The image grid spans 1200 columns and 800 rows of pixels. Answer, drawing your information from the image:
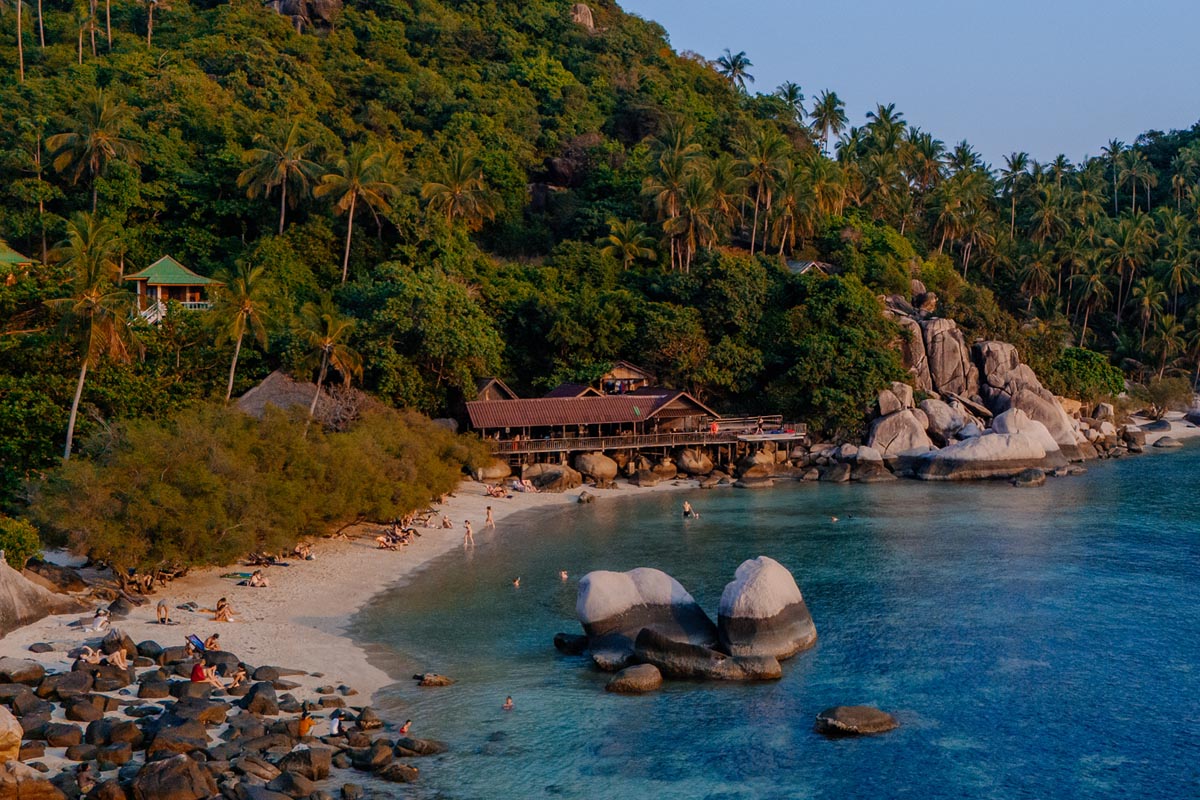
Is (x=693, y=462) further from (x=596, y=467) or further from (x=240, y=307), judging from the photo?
(x=240, y=307)

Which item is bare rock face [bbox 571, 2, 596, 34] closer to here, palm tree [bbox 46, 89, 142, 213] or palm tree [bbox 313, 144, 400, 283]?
palm tree [bbox 313, 144, 400, 283]

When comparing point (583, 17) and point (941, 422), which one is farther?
point (583, 17)

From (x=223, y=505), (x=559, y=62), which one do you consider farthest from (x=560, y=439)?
(x=559, y=62)

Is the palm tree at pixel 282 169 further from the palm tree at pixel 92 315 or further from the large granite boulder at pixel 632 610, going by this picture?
the large granite boulder at pixel 632 610

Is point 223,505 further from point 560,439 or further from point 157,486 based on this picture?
point 560,439

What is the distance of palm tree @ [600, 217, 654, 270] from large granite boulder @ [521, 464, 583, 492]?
19.7 m

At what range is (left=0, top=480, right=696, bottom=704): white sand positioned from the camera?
26.7 m

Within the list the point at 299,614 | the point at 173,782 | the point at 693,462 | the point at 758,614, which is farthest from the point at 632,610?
the point at 693,462

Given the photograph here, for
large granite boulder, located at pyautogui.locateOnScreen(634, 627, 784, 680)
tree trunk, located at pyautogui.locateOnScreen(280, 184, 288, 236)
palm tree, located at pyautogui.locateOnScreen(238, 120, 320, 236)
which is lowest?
large granite boulder, located at pyautogui.locateOnScreen(634, 627, 784, 680)

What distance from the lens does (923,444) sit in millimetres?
60844

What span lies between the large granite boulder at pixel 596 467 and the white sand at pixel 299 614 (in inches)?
504

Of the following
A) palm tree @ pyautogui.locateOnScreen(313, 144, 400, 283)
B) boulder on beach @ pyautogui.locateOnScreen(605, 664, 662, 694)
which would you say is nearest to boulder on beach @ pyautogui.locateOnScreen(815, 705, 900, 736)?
boulder on beach @ pyautogui.locateOnScreen(605, 664, 662, 694)

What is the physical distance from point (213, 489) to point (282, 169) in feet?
113

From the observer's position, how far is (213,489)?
32250mm
